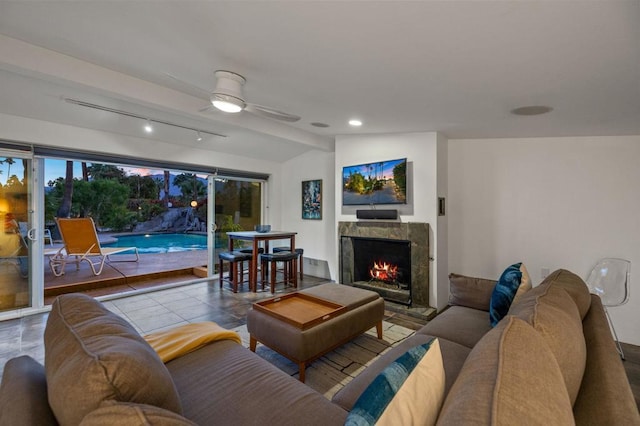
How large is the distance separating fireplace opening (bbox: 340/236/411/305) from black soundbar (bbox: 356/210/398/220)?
336 mm

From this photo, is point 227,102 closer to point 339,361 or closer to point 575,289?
point 339,361

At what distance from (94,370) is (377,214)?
3553mm

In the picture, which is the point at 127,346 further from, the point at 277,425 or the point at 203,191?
the point at 203,191

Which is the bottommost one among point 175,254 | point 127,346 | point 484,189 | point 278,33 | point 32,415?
point 175,254

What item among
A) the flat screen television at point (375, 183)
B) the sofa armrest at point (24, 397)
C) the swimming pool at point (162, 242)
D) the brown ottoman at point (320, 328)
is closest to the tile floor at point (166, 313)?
the brown ottoman at point (320, 328)

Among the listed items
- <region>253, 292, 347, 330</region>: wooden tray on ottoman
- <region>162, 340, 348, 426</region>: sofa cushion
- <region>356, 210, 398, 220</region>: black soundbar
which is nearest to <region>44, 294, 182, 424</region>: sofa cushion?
<region>162, 340, 348, 426</region>: sofa cushion

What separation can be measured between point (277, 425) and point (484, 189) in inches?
147

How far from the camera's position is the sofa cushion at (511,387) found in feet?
1.86

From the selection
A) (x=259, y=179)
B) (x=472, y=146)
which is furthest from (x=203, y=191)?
(x=472, y=146)

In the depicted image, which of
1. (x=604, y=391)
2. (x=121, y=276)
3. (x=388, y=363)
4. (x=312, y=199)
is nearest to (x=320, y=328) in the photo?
(x=388, y=363)

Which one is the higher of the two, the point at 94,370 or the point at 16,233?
the point at 16,233

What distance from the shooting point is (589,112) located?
100 inches

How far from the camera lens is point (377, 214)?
13.0 feet

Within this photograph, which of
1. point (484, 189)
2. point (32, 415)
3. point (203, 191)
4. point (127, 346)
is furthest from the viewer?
point (203, 191)
